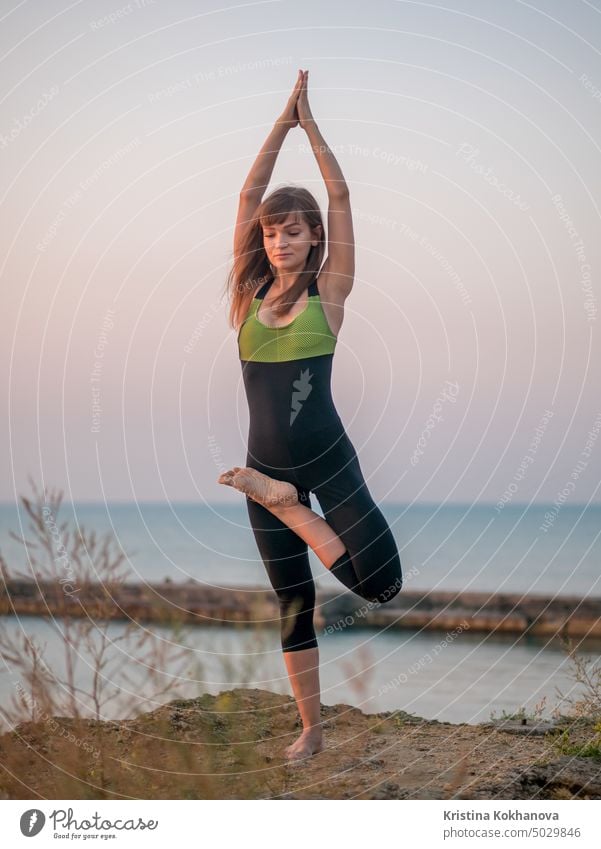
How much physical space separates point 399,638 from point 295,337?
12.4 meters

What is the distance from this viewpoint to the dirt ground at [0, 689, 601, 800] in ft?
17.8

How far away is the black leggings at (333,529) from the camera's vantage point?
17.9ft

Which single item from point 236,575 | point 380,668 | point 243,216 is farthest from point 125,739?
point 236,575

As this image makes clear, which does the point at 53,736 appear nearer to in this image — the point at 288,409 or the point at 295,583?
the point at 295,583

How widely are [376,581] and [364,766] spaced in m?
1.11

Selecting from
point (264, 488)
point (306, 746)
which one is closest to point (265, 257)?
point (264, 488)

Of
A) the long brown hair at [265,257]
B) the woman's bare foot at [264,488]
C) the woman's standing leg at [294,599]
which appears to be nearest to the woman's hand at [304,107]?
the long brown hair at [265,257]

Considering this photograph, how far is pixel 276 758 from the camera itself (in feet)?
19.3

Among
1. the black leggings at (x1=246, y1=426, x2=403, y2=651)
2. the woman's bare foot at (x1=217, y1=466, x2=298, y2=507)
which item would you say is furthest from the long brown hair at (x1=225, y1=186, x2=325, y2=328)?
the woman's bare foot at (x1=217, y1=466, x2=298, y2=507)

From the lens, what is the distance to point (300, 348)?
566cm

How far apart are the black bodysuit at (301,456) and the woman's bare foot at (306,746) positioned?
519mm

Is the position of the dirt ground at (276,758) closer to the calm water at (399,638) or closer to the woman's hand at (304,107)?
the calm water at (399,638)

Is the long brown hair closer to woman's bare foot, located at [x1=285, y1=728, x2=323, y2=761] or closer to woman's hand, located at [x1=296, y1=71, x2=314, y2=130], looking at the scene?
woman's hand, located at [x1=296, y1=71, x2=314, y2=130]

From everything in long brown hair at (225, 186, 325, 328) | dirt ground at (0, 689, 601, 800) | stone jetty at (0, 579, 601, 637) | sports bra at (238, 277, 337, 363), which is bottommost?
dirt ground at (0, 689, 601, 800)
